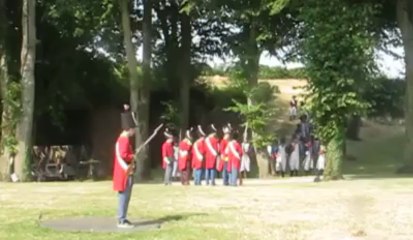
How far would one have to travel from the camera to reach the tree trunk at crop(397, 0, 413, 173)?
33062 mm

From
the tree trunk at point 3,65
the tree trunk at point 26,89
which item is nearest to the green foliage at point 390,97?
the tree trunk at point 26,89

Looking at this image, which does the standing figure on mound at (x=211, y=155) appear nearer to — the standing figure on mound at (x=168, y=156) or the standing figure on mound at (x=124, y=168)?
the standing figure on mound at (x=168, y=156)

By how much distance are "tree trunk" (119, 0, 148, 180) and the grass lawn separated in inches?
386

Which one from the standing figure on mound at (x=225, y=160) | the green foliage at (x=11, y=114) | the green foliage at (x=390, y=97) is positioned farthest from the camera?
Answer: the green foliage at (x=390, y=97)

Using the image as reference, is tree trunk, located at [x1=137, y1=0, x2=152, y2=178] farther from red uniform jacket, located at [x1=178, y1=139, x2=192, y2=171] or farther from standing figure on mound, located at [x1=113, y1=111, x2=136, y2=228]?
standing figure on mound, located at [x1=113, y1=111, x2=136, y2=228]

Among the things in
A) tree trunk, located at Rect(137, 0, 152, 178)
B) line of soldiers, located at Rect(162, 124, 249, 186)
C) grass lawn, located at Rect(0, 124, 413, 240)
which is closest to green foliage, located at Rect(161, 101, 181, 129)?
tree trunk, located at Rect(137, 0, 152, 178)

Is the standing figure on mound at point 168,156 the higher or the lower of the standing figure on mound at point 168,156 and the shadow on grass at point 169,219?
the higher

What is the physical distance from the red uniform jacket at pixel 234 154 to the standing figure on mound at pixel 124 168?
11.9 metres

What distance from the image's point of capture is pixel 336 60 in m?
29.5

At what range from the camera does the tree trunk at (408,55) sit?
3306 centimetres

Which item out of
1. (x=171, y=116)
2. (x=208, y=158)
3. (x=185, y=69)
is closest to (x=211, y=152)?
(x=208, y=158)

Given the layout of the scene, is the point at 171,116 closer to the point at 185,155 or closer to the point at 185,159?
the point at 185,159

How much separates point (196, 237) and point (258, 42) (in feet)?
72.0

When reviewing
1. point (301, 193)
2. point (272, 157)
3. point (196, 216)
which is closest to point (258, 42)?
point (272, 157)
